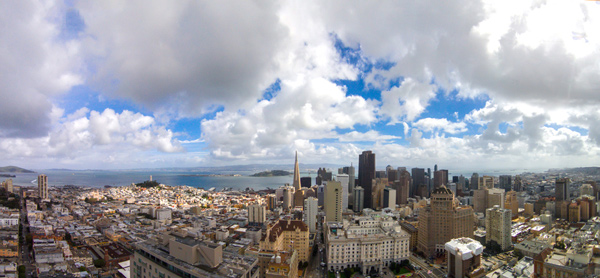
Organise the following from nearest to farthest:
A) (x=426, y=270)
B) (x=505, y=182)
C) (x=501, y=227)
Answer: (x=426, y=270)
(x=501, y=227)
(x=505, y=182)

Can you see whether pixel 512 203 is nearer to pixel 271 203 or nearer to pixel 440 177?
pixel 440 177

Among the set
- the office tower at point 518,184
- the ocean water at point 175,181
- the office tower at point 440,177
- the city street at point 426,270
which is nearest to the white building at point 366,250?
the city street at point 426,270

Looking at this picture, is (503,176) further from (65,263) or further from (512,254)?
(65,263)

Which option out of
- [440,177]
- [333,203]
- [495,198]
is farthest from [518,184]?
[333,203]

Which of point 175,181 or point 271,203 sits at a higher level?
point 271,203

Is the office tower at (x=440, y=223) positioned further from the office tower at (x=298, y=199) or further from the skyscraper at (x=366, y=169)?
the skyscraper at (x=366, y=169)

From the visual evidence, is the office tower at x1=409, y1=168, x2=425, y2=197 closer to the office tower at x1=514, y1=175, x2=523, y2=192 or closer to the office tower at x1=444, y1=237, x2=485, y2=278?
the office tower at x1=514, y1=175, x2=523, y2=192
